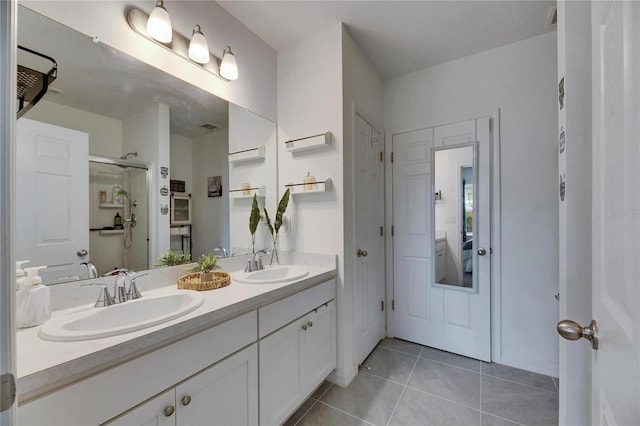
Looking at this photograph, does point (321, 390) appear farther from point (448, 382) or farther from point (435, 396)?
point (448, 382)

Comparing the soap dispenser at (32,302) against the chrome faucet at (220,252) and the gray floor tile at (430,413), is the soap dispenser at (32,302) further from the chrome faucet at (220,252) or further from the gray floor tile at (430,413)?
the gray floor tile at (430,413)

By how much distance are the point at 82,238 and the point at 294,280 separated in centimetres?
102

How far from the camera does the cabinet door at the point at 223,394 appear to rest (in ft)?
3.19

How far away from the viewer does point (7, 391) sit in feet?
1.16

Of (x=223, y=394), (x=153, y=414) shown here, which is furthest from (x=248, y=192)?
(x=153, y=414)

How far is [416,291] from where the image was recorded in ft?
8.23

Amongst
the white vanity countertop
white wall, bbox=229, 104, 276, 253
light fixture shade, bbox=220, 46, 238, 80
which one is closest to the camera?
the white vanity countertop

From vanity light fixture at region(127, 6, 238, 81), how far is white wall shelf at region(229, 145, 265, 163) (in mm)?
501

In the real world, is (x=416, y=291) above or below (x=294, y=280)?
below

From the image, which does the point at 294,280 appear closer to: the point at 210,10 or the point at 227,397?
the point at 227,397

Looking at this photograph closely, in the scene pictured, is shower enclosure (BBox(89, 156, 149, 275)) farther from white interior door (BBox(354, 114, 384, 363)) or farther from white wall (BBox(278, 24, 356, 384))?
white interior door (BBox(354, 114, 384, 363))

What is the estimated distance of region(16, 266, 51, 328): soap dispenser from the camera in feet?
2.90
